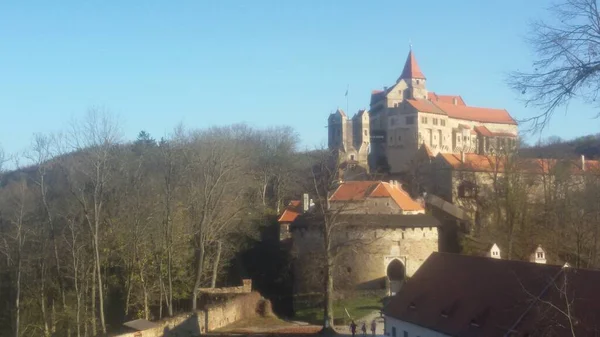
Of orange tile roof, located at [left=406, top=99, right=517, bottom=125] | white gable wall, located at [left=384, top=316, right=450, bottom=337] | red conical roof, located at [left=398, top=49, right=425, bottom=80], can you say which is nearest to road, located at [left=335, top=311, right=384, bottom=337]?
white gable wall, located at [left=384, top=316, right=450, bottom=337]

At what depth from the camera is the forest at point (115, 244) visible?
1034 inches

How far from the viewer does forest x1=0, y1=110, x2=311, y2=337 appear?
26266mm

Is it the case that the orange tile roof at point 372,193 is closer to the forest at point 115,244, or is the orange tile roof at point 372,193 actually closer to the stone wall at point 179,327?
the forest at point 115,244

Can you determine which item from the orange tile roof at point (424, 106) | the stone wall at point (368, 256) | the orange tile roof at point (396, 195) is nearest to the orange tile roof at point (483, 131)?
the orange tile roof at point (424, 106)

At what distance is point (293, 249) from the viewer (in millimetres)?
40000

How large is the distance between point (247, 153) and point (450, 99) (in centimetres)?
3885

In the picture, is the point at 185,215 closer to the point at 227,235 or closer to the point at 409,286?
the point at 227,235

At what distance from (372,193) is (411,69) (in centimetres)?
5174

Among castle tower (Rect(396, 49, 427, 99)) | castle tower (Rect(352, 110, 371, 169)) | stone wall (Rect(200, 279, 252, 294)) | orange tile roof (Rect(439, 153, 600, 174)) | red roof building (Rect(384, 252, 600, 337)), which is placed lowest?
stone wall (Rect(200, 279, 252, 294))

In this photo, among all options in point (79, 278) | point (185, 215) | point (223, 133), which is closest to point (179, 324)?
point (79, 278)

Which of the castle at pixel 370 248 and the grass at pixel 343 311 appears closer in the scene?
the grass at pixel 343 311

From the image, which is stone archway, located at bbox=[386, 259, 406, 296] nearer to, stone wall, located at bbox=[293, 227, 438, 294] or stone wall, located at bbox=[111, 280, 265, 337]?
stone wall, located at bbox=[293, 227, 438, 294]

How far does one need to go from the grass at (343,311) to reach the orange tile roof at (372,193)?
6977 millimetres

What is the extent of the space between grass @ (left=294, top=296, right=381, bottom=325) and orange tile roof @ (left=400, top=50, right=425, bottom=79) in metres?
57.5
